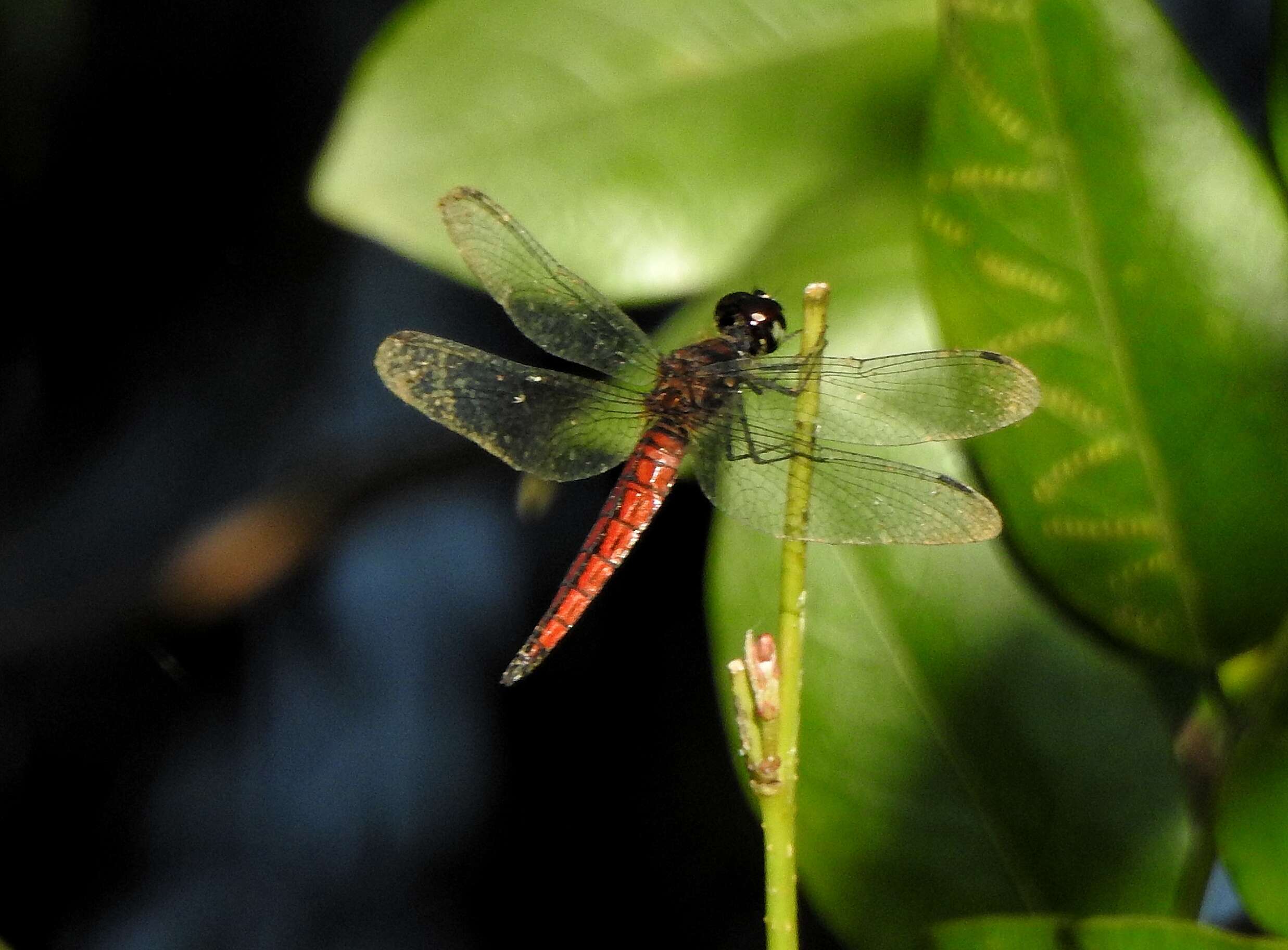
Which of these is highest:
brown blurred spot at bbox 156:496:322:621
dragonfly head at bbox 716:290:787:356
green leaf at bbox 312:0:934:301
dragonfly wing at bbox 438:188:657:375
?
green leaf at bbox 312:0:934:301

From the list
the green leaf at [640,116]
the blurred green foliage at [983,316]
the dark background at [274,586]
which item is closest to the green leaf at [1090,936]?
the blurred green foliage at [983,316]

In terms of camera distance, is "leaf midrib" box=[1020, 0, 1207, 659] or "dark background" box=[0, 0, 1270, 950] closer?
"leaf midrib" box=[1020, 0, 1207, 659]

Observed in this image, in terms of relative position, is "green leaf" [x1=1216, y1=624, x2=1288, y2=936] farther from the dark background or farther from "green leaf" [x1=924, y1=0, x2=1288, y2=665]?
the dark background

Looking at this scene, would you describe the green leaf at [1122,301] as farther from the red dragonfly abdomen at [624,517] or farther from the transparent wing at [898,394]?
the red dragonfly abdomen at [624,517]

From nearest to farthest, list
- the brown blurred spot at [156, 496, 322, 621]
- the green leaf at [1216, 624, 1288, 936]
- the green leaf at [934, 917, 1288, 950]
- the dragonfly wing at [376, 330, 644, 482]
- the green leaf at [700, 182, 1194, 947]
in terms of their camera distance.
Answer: the green leaf at [934, 917, 1288, 950], the green leaf at [1216, 624, 1288, 936], the green leaf at [700, 182, 1194, 947], the dragonfly wing at [376, 330, 644, 482], the brown blurred spot at [156, 496, 322, 621]

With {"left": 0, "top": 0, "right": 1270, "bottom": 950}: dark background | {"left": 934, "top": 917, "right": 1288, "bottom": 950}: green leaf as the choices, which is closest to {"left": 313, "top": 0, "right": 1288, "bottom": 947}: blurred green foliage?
{"left": 934, "top": 917, "right": 1288, "bottom": 950}: green leaf

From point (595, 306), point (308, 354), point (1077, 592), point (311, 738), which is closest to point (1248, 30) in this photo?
point (595, 306)

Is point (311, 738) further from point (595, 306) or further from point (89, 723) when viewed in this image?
point (595, 306)
